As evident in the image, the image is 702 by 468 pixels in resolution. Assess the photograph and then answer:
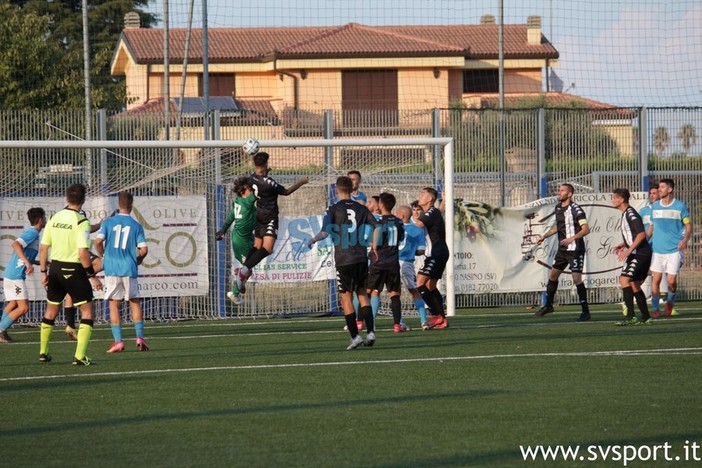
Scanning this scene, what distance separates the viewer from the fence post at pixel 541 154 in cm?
2181

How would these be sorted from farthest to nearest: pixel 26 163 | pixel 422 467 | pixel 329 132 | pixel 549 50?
pixel 549 50, pixel 329 132, pixel 26 163, pixel 422 467

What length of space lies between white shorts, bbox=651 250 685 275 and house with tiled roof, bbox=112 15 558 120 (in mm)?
21869

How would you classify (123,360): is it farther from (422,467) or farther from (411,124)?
Result: (411,124)

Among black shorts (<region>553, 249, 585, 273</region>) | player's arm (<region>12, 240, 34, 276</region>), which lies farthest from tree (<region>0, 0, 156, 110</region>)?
black shorts (<region>553, 249, 585, 273</region>)

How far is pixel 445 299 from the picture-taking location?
2058cm

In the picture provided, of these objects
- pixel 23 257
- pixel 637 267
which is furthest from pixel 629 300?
pixel 23 257

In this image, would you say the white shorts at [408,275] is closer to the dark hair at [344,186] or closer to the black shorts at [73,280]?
the dark hair at [344,186]

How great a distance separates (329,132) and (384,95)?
75.7ft

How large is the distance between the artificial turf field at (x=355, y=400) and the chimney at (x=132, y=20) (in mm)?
32800

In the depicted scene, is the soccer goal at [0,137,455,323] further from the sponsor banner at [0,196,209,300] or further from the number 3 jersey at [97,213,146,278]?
the number 3 jersey at [97,213,146,278]

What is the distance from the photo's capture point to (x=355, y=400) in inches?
384

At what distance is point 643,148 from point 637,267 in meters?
6.40

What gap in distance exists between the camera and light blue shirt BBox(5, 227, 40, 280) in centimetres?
1576

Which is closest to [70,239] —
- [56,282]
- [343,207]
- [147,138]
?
[56,282]
